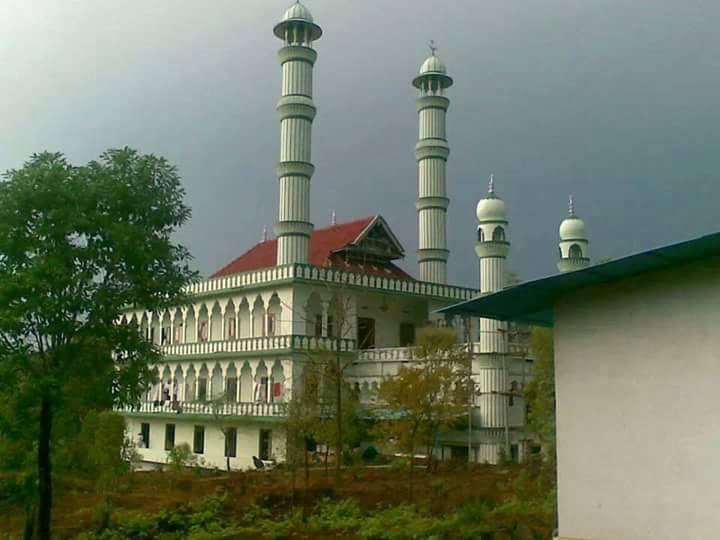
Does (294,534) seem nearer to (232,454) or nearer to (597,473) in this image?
(597,473)

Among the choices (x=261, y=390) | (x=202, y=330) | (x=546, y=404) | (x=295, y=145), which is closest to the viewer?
(x=546, y=404)

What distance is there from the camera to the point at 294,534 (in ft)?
49.1

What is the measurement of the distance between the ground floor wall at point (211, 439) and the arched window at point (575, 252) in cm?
1423

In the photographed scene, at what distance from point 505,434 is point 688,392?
853 inches

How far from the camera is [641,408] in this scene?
7.93 metres

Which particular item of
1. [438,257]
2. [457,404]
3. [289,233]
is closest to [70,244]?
[457,404]

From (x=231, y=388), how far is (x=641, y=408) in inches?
1087

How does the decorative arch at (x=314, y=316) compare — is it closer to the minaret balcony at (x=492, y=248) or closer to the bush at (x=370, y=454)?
the bush at (x=370, y=454)

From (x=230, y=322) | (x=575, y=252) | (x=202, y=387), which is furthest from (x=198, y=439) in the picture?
(x=575, y=252)

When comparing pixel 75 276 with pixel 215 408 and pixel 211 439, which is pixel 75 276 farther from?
pixel 211 439

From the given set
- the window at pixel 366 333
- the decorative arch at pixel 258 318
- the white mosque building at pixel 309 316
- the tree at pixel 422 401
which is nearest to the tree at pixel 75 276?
the tree at pixel 422 401

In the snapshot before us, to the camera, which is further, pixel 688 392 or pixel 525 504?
pixel 525 504

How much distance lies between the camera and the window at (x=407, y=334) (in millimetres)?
35469

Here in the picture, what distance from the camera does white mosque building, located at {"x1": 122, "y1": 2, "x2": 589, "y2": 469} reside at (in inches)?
1157
